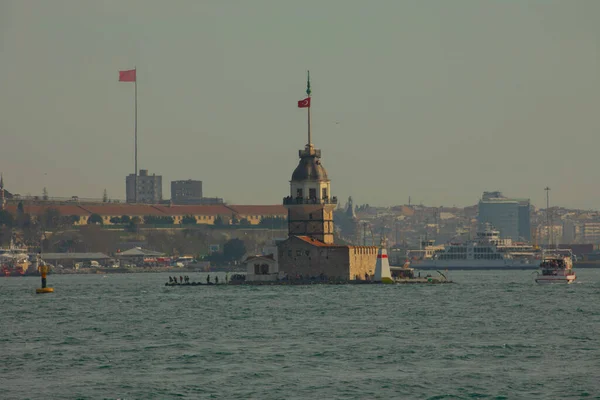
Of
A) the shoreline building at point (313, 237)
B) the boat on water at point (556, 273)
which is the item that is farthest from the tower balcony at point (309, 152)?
the boat on water at point (556, 273)

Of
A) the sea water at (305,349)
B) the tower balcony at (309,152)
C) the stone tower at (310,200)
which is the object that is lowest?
the sea water at (305,349)

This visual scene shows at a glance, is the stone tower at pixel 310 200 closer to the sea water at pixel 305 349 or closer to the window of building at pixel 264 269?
the window of building at pixel 264 269

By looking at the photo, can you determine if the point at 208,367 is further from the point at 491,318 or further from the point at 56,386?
the point at 491,318

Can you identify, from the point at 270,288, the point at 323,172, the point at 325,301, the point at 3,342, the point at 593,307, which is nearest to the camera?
the point at 3,342

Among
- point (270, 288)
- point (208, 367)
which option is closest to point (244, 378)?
point (208, 367)

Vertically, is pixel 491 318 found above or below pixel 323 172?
below

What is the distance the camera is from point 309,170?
383ft

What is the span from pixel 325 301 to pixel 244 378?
1633 inches

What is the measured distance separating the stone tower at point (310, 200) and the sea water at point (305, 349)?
2535cm

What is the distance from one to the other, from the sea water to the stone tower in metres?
25.4

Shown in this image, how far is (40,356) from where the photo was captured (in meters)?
53.6

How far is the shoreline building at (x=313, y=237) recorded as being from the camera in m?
112

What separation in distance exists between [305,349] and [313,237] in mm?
61722

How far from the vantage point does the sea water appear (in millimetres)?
44375
